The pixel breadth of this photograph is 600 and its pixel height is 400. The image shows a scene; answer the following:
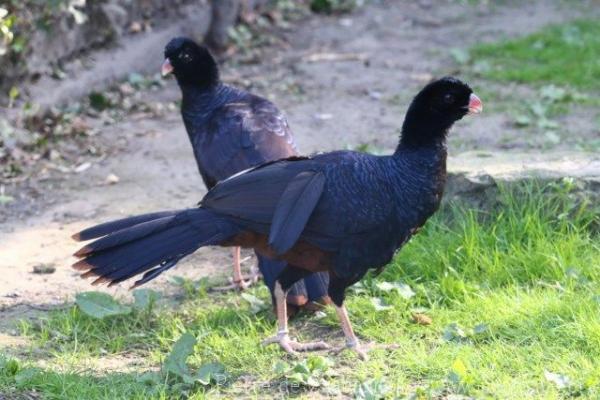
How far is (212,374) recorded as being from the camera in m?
4.84

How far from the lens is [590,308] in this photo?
205 inches

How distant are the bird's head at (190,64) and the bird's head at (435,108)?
6.70ft

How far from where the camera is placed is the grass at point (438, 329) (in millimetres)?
4727

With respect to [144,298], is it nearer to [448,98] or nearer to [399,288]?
[399,288]

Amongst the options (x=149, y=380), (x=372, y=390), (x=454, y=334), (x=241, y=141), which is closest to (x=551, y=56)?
(x=241, y=141)

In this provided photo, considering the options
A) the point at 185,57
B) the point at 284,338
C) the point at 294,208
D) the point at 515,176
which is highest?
the point at 185,57

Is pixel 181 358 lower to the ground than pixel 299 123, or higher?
higher

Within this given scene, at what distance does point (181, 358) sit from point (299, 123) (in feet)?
15.2

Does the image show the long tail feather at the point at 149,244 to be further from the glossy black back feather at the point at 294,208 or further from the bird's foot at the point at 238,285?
the bird's foot at the point at 238,285

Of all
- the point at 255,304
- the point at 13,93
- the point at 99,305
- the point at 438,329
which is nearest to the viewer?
the point at 438,329

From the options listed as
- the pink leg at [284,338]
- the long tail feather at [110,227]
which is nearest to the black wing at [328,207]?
the long tail feather at [110,227]

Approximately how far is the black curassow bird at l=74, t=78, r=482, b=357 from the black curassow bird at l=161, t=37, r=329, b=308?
1.05 feet

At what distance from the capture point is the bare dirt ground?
6633mm

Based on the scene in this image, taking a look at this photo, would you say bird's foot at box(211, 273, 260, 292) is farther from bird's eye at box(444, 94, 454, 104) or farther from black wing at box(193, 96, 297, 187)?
bird's eye at box(444, 94, 454, 104)
